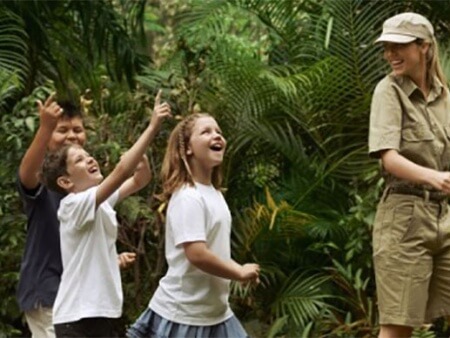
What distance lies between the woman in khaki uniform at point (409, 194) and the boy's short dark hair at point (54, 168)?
4.50 ft

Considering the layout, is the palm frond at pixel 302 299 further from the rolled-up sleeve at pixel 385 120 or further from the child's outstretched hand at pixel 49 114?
the child's outstretched hand at pixel 49 114

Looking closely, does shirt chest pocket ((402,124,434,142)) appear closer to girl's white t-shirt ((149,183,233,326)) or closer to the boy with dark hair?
girl's white t-shirt ((149,183,233,326))

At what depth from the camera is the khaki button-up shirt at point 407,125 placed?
5.63 meters

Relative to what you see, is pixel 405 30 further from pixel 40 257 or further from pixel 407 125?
pixel 40 257

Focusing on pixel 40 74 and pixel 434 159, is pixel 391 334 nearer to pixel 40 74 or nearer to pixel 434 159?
pixel 434 159

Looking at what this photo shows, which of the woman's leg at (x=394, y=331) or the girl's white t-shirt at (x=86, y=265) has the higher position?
the girl's white t-shirt at (x=86, y=265)

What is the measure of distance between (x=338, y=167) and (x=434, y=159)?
2912mm

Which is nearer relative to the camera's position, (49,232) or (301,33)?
(49,232)

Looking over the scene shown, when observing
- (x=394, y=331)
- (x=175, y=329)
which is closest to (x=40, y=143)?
(x=175, y=329)

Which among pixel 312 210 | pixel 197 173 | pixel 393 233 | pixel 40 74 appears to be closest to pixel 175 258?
pixel 197 173

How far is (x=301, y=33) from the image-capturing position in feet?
31.0

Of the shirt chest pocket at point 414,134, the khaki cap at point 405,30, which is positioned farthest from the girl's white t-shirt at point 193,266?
the khaki cap at point 405,30

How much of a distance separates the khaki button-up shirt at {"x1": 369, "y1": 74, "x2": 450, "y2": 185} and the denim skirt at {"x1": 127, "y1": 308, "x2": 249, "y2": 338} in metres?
0.99

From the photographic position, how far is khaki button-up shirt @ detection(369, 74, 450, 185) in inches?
222
